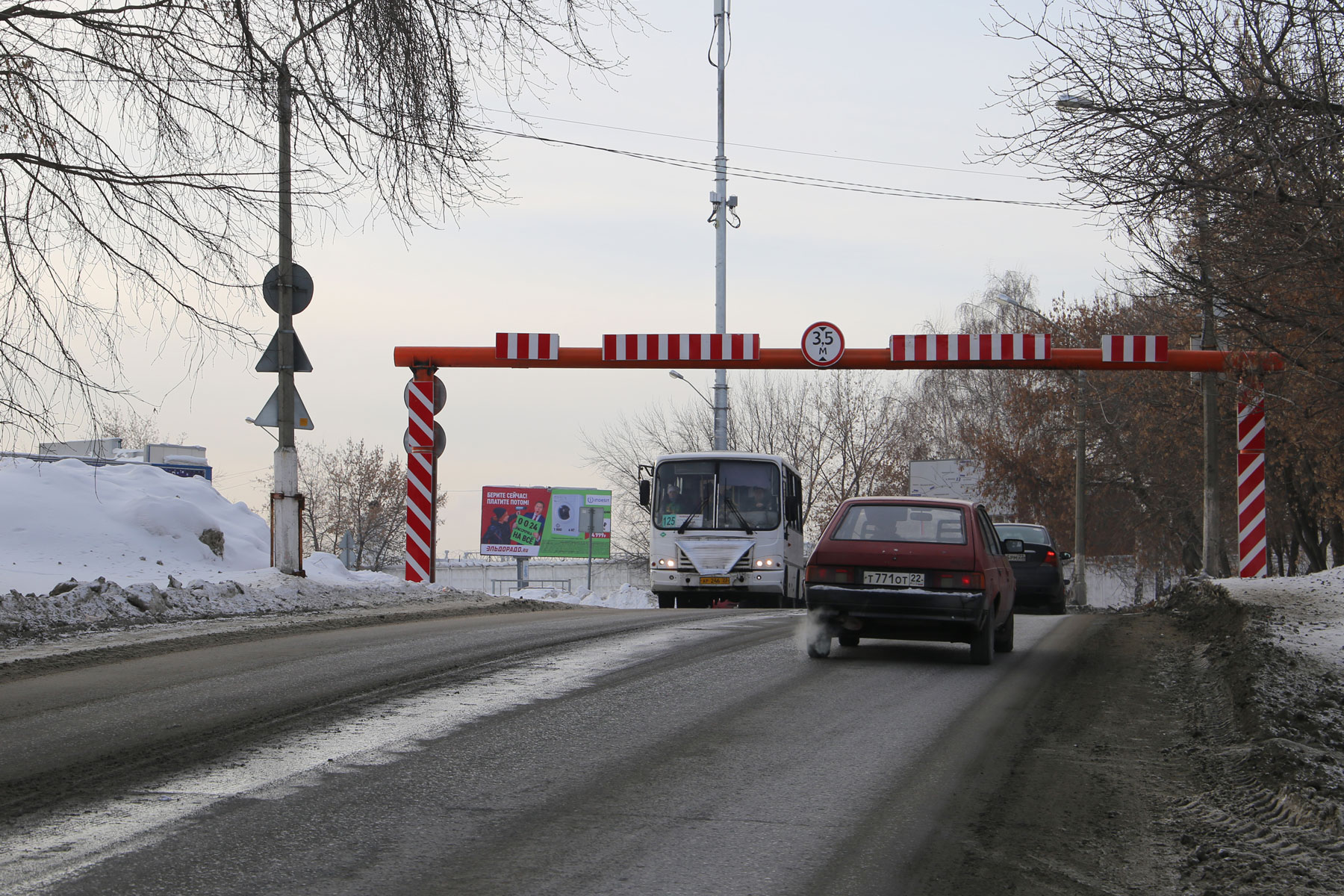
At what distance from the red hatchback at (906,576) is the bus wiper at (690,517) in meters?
11.4

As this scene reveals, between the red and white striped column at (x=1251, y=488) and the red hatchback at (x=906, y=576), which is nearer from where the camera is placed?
the red hatchback at (x=906, y=576)

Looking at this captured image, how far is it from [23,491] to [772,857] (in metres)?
15.9

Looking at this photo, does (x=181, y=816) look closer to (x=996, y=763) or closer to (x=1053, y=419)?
(x=996, y=763)

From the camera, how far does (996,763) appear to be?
6395 millimetres

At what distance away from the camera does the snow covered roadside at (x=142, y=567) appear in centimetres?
1184

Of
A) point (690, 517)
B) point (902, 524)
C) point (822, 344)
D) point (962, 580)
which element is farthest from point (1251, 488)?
point (962, 580)

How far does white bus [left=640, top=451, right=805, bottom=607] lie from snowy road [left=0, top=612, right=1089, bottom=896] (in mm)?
11907

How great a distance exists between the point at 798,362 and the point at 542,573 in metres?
70.1

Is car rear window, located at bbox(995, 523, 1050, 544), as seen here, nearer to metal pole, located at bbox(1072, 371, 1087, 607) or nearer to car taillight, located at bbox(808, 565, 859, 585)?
metal pole, located at bbox(1072, 371, 1087, 607)

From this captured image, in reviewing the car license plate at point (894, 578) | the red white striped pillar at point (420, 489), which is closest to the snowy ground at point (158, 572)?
the red white striped pillar at point (420, 489)

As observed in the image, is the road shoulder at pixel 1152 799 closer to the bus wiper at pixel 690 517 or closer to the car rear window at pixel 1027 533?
the bus wiper at pixel 690 517

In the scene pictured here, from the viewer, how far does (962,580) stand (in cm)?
1021

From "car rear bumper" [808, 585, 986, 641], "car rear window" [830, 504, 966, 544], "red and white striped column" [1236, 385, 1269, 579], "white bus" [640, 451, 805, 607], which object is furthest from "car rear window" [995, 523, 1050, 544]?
"car rear bumper" [808, 585, 986, 641]

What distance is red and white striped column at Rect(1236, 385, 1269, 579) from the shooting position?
20719 millimetres
